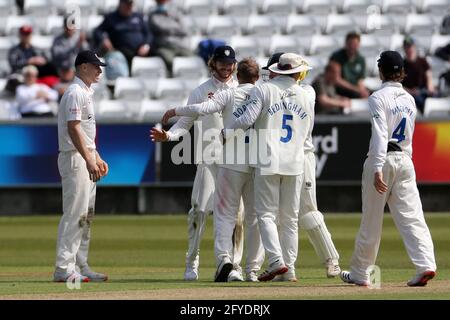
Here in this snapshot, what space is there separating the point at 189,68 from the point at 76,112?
11278 mm

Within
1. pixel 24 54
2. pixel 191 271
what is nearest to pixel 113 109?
pixel 24 54

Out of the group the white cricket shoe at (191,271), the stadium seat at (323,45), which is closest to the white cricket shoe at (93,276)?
the white cricket shoe at (191,271)

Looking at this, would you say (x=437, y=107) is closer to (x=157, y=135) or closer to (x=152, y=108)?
(x=152, y=108)

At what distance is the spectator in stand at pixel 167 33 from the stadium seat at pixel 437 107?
4354mm

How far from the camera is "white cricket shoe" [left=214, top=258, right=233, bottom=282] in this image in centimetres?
1151

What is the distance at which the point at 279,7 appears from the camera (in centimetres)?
2461

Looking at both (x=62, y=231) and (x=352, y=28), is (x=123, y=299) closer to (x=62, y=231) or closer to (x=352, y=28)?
(x=62, y=231)

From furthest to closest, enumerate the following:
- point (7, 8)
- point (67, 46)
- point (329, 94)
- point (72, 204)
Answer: point (7, 8), point (67, 46), point (329, 94), point (72, 204)

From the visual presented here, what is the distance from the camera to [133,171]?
20297 millimetres

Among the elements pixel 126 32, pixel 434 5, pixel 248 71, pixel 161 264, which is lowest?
pixel 161 264

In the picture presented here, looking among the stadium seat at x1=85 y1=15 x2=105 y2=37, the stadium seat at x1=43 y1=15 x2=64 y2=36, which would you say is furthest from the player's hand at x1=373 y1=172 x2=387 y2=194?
the stadium seat at x1=43 y1=15 x2=64 y2=36

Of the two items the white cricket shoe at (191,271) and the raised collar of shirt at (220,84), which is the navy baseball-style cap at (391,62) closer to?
the raised collar of shirt at (220,84)

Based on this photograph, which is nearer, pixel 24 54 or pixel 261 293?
pixel 261 293

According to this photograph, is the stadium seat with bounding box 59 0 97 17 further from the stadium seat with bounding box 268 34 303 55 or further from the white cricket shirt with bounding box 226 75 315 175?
the white cricket shirt with bounding box 226 75 315 175
